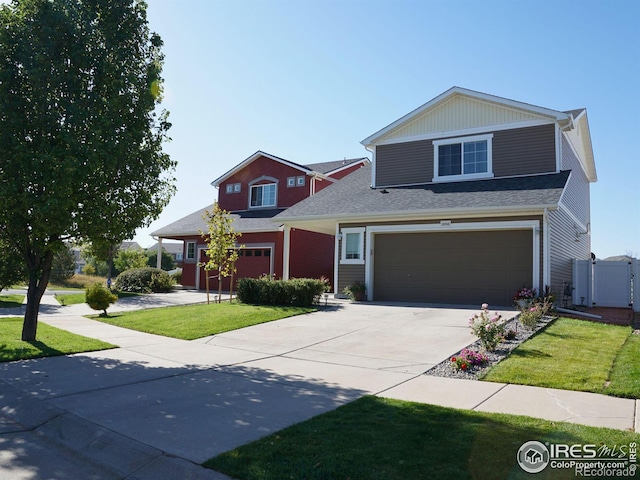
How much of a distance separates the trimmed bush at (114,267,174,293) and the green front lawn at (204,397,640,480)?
72.8 ft

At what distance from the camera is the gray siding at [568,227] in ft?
50.8

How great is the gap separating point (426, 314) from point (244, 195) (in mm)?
17014

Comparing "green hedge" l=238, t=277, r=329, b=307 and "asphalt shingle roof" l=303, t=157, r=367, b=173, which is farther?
"asphalt shingle roof" l=303, t=157, r=367, b=173

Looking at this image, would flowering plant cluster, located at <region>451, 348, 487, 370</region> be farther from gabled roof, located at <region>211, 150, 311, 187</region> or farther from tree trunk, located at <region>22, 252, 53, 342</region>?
gabled roof, located at <region>211, 150, 311, 187</region>

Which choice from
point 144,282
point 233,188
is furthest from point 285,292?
point 233,188

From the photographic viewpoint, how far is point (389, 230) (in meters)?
17.3

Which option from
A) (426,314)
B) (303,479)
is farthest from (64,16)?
(426,314)

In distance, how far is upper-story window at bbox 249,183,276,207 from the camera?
27281mm

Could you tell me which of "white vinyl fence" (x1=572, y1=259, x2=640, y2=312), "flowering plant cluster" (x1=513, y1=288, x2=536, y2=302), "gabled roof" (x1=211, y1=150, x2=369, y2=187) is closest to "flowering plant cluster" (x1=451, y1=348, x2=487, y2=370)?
"flowering plant cluster" (x1=513, y1=288, x2=536, y2=302)

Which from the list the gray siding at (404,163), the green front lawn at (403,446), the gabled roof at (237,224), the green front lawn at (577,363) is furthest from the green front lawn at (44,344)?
the gray siding at (404,163)

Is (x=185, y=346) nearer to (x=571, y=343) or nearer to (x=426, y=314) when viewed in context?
(x=426, y=314)

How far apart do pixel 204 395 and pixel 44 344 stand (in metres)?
5.65

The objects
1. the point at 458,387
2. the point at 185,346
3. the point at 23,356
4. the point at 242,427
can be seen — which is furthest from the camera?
the point at 185,346

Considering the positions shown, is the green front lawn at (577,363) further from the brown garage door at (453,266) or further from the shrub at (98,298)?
the shrub at (98,298)
